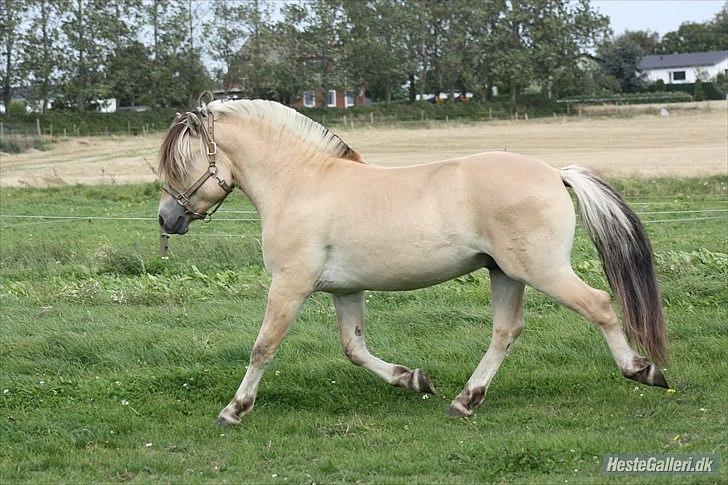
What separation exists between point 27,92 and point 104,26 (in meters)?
7.75

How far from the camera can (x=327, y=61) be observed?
81312 millimetres

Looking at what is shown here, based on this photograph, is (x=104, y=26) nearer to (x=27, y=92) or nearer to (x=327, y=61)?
(x=27, y=92)

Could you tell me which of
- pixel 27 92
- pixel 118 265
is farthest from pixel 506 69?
pixel 118 265

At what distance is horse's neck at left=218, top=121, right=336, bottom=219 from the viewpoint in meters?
6.70

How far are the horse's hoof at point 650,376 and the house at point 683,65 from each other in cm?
10475

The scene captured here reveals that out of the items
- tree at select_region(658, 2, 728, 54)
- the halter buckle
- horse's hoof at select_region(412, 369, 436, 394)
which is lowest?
horse's hoof at select_region(412, 369, 436, 394)

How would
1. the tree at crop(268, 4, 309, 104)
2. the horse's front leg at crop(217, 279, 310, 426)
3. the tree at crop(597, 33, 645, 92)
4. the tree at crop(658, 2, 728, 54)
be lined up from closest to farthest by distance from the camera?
the horse's front leg at crop(217, 279, 310, 426) → the tree at crop(268, 4, 309, 104) → the tree at crop(597, 33, 645, 92) → the tree at crop(658, 2, 728, 54)

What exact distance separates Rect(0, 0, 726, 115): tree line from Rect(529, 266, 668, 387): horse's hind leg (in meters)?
66.6

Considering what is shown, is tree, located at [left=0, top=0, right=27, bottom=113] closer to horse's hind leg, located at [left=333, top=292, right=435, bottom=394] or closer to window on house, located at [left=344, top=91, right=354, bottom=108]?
window on house, located at [left=344, top=91, right=354, bottom=108]

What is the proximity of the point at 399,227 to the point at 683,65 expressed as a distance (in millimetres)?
109616

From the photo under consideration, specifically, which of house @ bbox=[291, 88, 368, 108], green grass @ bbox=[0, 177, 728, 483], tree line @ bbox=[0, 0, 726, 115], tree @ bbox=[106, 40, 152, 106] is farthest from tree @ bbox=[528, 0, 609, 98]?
green grass @ bbox=[0, 177, 728, 483]

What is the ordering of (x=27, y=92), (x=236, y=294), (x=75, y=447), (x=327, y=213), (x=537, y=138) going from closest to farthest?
(x=75, y=447) → (x=327, y=213) → (x=236, y=294) → (x=537, y=138) → (x=27, y=92)

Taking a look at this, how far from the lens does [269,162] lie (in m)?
6.85

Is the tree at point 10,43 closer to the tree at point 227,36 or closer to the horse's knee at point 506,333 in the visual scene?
the tree at point 227,36
